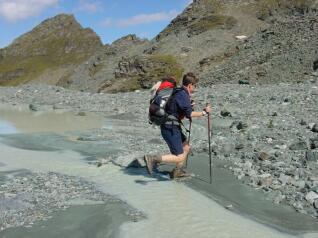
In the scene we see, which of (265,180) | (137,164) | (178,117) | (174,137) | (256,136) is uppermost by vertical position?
(178,117)

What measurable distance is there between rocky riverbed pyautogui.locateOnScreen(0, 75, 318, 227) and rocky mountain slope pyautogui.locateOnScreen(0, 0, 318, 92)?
8.05 metres

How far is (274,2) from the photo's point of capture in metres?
81.3

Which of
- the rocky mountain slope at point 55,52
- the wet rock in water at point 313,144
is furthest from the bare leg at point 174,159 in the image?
the rocky mountain slope at point 55,52

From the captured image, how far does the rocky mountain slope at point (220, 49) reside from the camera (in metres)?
45.4

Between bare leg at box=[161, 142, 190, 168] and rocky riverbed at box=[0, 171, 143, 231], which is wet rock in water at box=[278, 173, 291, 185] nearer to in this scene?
bare leg at box=[161, 142, 190, 168]

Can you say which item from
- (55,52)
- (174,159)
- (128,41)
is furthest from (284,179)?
(55,52)

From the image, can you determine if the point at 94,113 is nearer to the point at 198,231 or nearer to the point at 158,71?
the point at 198,231

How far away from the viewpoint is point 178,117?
42.0 ft

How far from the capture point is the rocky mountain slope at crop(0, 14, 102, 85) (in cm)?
18188

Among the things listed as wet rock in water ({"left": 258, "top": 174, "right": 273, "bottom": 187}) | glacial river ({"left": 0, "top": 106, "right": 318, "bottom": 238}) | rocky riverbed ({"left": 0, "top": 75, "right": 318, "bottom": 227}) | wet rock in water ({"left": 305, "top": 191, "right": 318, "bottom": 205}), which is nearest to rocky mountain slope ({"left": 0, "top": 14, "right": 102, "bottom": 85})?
rocky riverbed ({"left": 0, "top": 75, "right": 318, "bottom": 227})

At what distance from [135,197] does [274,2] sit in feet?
243

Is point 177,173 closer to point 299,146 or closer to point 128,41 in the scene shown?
point 299,146

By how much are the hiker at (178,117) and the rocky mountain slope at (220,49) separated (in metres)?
28.8

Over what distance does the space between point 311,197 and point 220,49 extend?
56.3 m
